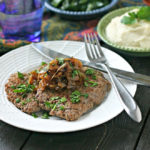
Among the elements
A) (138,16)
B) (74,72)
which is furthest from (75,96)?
(138,16)

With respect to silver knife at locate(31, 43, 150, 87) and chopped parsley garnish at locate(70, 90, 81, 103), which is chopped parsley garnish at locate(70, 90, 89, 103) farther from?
silver knife at locate(31, 43, 150, 87)

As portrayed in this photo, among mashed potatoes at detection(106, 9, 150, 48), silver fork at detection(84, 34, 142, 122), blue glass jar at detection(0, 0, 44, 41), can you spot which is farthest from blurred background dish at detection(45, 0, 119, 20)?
silver fork at detection(84, 34, 142, 122)

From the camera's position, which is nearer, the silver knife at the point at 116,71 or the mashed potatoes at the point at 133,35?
the silver knife at the point at 116,71

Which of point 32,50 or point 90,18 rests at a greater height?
point 32,50

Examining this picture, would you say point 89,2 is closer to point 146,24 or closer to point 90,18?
point 90,18

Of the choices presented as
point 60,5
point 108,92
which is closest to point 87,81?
point 108,92

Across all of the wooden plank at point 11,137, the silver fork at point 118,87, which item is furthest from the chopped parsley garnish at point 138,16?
the wooden plank at point 11,137

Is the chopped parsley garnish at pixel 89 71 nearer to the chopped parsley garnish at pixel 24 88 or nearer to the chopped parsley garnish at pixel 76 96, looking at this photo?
the chopped parsley garnish at pixel 76 96
